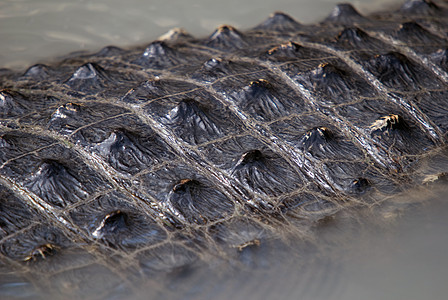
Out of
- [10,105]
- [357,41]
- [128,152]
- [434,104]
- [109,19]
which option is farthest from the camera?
[109,19]

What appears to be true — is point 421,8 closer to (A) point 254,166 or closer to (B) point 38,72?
(A) point 254,166

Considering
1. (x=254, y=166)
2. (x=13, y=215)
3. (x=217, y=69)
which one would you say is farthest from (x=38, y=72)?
(x=254, y=166)

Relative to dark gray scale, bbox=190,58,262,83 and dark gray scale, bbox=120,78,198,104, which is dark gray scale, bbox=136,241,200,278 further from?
dark gray scale, bbox=190,58,262,83

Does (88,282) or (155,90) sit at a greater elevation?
(155,90)

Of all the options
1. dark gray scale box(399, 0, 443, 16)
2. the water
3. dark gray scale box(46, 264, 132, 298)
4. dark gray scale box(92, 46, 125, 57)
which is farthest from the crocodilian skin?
the water

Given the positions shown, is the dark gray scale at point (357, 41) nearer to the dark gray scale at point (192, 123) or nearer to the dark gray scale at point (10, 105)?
the dark gray scale at point (192, 123)

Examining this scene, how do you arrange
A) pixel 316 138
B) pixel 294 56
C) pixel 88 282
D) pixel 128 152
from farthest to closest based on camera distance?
pixel 294 56
pixel 316 138
pixel 128 152
pixel 88 282

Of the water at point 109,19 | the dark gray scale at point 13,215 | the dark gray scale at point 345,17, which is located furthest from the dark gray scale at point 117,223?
the water at point 109,19

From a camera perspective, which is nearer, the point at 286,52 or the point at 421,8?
the point at 286,52
